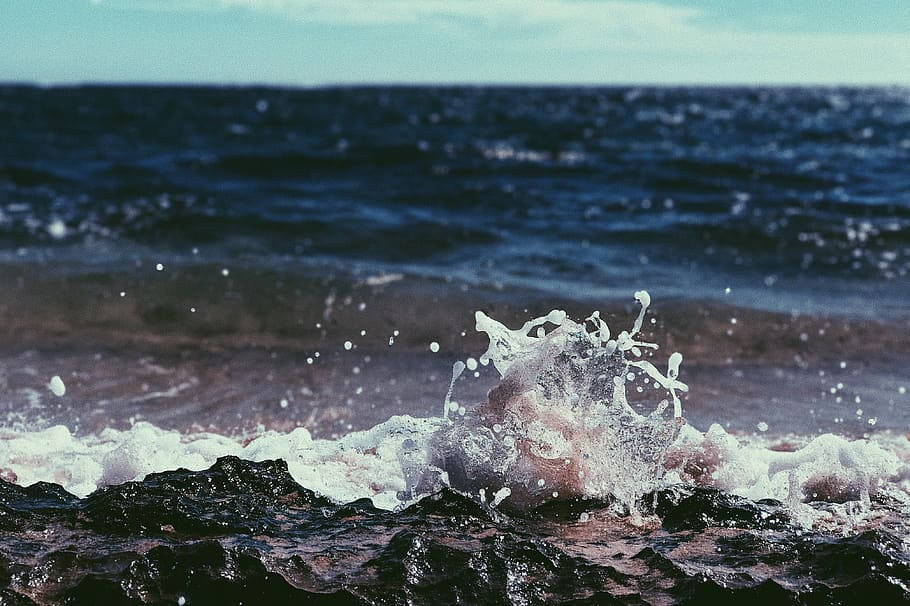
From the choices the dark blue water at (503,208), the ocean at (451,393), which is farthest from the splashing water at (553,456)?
the dark blue water at (503,208)

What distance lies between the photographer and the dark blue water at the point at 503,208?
8.82 meters

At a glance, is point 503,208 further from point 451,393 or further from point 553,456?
point 553,456

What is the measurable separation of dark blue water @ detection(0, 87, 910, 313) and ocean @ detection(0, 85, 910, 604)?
0.08m

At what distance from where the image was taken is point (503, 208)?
1242cm

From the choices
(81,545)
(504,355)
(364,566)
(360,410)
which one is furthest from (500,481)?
(360,410)

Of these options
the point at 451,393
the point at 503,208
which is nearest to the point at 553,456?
the point at 451,393

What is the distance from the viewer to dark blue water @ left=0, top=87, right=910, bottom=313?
8.82m

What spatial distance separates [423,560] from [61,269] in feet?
20.9

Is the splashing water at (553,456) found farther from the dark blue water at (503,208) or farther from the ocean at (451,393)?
the dark blue water at (503,208)

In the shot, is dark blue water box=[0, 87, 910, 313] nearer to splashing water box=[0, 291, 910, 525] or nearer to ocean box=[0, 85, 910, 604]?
ocean box=[0, 85, 910, 604]

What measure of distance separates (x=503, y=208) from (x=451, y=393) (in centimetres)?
845

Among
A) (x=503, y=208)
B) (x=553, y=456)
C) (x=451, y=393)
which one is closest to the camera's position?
(x=553, y=456)

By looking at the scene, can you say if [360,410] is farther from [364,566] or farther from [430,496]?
[364,566]

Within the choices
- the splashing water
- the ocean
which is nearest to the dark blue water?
the ocean
